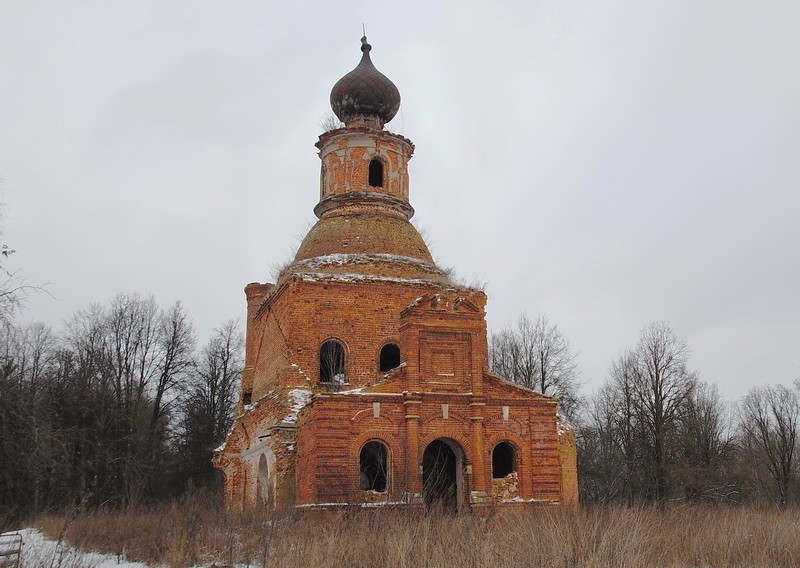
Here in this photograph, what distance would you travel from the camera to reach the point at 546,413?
17.7m

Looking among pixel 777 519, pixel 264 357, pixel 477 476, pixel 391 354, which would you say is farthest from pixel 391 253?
pixel 777 519

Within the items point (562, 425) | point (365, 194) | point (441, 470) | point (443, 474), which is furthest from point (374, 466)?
point (365, 194)

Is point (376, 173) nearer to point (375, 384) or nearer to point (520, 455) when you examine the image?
point (375, 384)

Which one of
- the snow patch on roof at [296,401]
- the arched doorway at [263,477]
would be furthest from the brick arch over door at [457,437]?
the arched doorway at [263,477]

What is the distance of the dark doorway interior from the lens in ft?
56.3

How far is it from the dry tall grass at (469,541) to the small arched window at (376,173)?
441 inches

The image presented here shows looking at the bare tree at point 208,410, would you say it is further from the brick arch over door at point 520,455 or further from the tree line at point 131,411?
the brick arch over door at point 520,455

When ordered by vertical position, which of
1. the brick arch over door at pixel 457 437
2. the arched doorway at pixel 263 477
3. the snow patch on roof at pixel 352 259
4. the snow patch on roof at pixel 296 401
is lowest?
the arched doorway at pixel 263 477

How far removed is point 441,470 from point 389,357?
3129 mm

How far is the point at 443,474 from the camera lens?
59.4ft

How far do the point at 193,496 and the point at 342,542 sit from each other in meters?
4.43

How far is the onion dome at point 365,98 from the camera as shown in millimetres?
22016

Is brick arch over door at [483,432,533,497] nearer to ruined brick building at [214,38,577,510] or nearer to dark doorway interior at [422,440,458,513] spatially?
ruined brick building at [214,38,577,510]

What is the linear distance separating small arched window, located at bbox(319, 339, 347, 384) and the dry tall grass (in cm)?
605
